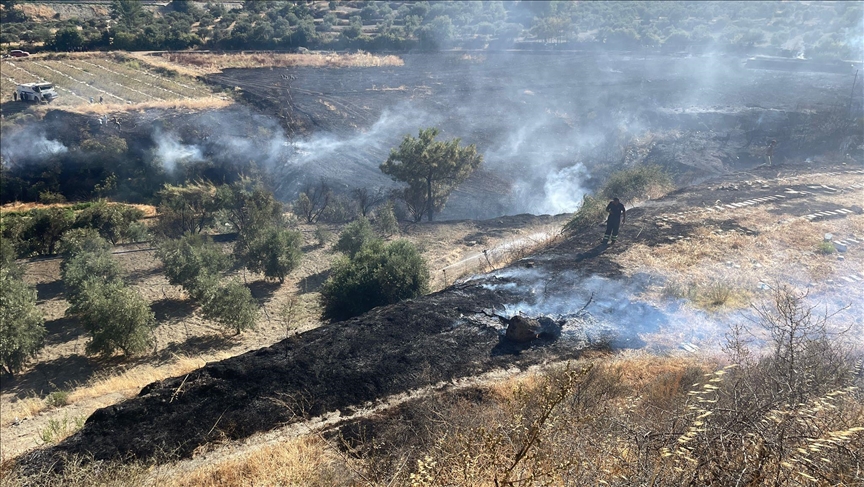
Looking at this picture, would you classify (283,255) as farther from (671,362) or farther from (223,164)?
(223,164)

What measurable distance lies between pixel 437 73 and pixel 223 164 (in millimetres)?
26859

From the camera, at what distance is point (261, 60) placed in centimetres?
4875

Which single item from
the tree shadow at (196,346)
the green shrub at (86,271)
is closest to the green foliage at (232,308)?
the tree shadow at (196,346)

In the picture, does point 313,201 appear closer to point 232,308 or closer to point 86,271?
point 86,271

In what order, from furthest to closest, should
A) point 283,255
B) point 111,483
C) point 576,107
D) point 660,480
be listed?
point 576,107
point 283,255
point 111,483
point 660,480

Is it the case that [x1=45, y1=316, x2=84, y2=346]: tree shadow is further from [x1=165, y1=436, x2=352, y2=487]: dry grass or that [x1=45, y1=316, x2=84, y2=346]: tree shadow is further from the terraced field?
the terraced field

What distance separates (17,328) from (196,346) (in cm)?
402

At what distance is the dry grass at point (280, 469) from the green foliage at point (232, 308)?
7.44 metres

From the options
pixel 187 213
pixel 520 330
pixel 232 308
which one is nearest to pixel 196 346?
pixel 232 308

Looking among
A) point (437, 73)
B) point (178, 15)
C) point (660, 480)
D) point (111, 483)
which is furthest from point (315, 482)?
point (178, 15)

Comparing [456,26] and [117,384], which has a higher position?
[456,26]

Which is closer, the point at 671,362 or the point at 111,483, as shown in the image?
the point at 111,483

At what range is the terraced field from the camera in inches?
1425

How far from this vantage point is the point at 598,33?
6969 cm
